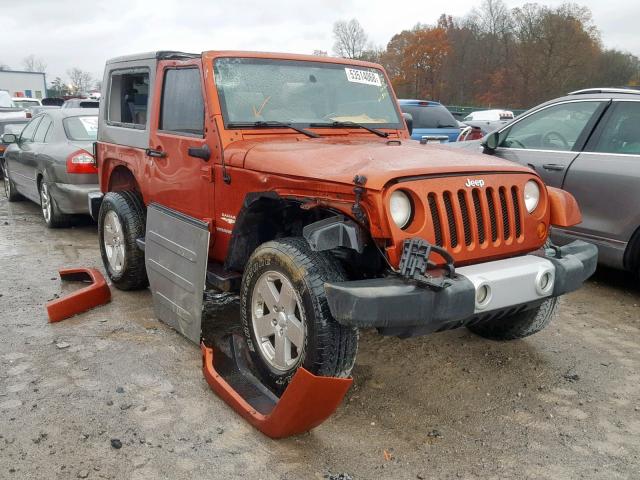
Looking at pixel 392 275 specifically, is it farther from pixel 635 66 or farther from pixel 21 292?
pixel 635 66

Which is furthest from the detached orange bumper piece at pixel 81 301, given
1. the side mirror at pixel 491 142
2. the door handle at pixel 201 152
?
the side mirror at pixel 491 142

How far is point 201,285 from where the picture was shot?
3.76m

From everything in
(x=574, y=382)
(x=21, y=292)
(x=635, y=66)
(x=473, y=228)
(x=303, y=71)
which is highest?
(x=635, y=66)

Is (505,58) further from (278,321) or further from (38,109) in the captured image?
(278,321)

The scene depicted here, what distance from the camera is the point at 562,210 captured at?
350cm

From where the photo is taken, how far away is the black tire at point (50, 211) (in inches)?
307

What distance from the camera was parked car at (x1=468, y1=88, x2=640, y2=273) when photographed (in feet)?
16.5


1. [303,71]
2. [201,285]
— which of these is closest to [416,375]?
[201,285]

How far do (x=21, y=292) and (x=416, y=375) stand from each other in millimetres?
3602

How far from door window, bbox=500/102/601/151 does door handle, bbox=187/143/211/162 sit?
3.42 m

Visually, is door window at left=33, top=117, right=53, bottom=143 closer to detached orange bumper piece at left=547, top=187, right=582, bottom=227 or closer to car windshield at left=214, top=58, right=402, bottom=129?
car windshield at left=214, top=58, right=402, bottom=129

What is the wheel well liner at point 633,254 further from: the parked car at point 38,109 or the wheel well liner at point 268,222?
the parked car at point 38,109

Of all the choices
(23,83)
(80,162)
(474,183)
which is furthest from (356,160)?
(23,83)

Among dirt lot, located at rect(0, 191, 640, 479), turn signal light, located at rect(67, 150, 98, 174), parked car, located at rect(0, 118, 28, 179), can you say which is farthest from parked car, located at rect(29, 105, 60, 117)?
dirt lot, located at rect(0, 191, 640, 479)
